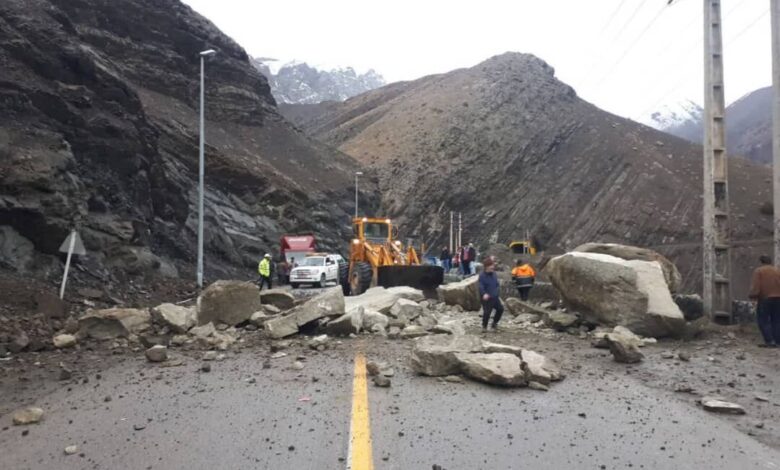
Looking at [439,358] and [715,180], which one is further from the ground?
[715,180]

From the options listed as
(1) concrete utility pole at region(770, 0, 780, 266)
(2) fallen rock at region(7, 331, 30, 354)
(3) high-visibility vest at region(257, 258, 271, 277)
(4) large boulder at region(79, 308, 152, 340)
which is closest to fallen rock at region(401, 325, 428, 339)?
(4) large boulder at region(79, 308, 152, 340)

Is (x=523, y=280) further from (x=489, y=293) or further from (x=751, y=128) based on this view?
(x=751, y=128)

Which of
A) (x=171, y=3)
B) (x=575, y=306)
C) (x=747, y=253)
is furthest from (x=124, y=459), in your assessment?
(x=171, y=3)

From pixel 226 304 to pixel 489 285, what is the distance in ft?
16.8

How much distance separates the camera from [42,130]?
18.1 metres

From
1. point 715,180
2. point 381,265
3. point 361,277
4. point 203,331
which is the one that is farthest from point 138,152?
point 715,180

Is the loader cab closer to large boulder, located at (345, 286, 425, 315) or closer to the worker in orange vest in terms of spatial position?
the worker in orange vest

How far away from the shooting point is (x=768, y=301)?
33.6 ft

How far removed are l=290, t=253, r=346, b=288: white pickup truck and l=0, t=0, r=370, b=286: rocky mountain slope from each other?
11.7 feet

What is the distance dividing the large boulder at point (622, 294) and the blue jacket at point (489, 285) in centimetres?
145

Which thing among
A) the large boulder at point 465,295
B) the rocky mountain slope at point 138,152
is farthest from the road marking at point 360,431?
the rocky mountain slope at point 138,152

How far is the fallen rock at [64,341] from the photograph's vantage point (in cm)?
983

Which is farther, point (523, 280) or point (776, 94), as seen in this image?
point (523, 280)

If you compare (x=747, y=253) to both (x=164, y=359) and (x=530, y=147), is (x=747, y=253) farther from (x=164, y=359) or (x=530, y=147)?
(x=164, y=359)
